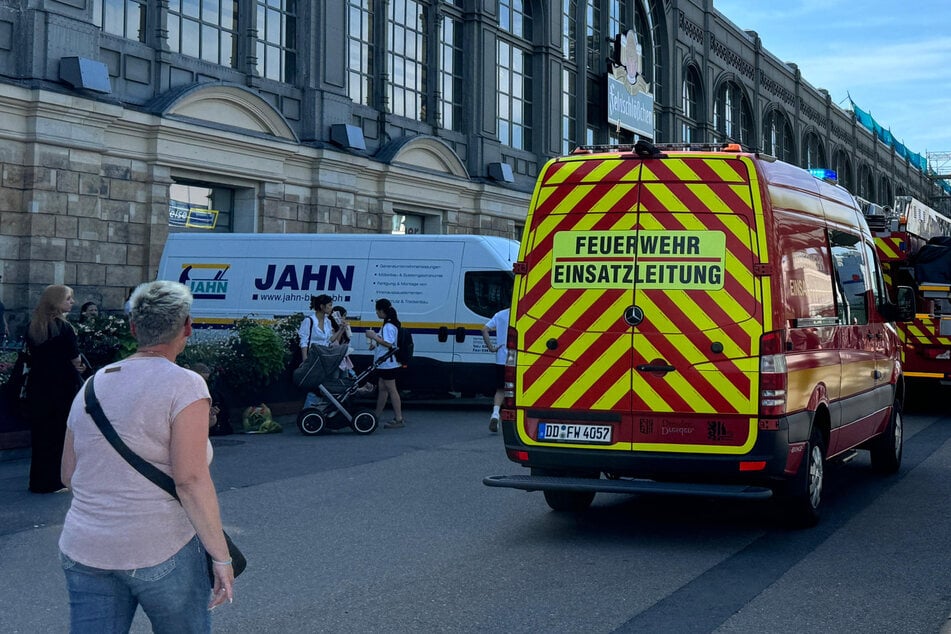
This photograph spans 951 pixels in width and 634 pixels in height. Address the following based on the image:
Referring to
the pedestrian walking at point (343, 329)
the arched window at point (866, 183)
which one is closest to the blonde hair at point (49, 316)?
the pedestrian walking at point (343, 329)

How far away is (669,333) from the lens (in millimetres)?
7355

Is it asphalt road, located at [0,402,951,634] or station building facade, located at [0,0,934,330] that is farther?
station building facade, located at [0,0,934,330]

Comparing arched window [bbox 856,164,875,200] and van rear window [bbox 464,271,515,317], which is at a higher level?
arched window [bbox 856,164,875,200]

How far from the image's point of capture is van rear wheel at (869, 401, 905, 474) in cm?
1055

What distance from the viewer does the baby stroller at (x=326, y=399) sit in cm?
1394

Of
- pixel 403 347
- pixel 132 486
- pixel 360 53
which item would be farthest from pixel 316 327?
pixel 360 53

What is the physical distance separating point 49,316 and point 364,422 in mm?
5325

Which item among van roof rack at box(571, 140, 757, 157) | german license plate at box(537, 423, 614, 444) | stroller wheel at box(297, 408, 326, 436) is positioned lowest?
stroller wheel at box(297, 408, 326, 436)

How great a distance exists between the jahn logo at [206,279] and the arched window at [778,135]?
39740 mm

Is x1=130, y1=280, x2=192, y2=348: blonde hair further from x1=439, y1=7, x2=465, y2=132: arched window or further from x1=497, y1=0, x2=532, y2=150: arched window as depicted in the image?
x1=497, y1=0, x2=532, y2=150: arched window

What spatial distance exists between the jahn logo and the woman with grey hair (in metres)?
15.5

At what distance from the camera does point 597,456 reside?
741 centimetres

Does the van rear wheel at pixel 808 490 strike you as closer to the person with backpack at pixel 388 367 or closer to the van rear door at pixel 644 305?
the van rear door at pixel 644 305

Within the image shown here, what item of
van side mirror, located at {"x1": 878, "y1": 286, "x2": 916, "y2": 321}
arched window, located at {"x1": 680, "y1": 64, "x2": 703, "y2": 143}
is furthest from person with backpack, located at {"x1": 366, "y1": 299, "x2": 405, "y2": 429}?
arched window, located at {"x1": 680, "y1": 64, "x2": 703, "y2": 143}
